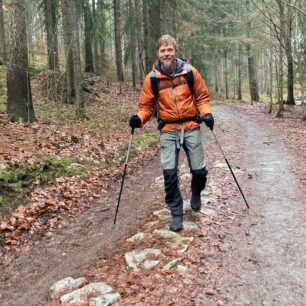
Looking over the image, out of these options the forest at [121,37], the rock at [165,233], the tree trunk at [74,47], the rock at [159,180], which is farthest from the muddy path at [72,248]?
the tree trunk at [74,47]

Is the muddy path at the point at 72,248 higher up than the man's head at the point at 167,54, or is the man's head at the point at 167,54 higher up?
the man's head at the point at 167,54

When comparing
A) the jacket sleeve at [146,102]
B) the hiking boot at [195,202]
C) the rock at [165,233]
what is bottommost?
the rock at [165,233]

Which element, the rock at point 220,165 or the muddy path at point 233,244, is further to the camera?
the rock at point 220,165

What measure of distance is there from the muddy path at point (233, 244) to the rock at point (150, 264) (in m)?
0.61

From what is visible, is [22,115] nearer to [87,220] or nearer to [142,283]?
[87,220]

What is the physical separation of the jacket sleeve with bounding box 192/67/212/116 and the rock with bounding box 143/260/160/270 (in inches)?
80.9

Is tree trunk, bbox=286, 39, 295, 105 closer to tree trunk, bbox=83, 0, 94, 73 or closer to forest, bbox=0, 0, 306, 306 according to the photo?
forest, bbox=0, 0, 306, 306

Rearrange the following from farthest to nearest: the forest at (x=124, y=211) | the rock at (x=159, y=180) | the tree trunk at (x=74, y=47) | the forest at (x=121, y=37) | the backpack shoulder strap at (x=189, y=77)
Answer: the tree trunk at (x=74, y=47), the forest at (x=121, y=37), the rock at (x=159, y=180), the backpack shoulder strap at (x=189, y=77), the forest at (x=124, y=211)

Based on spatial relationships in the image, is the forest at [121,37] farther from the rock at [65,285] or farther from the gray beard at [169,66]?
the rock at [65,285]

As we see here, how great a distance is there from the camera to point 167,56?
5.08 meters

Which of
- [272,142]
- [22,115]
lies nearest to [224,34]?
[272,142]

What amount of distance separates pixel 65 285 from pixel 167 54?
311 cm

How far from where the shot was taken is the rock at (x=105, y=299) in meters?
3.96

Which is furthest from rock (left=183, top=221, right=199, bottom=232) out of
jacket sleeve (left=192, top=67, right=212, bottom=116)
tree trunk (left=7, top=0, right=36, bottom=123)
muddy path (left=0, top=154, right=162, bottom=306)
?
tree trunk (left=7, top=0, right=36, bottom=123)
